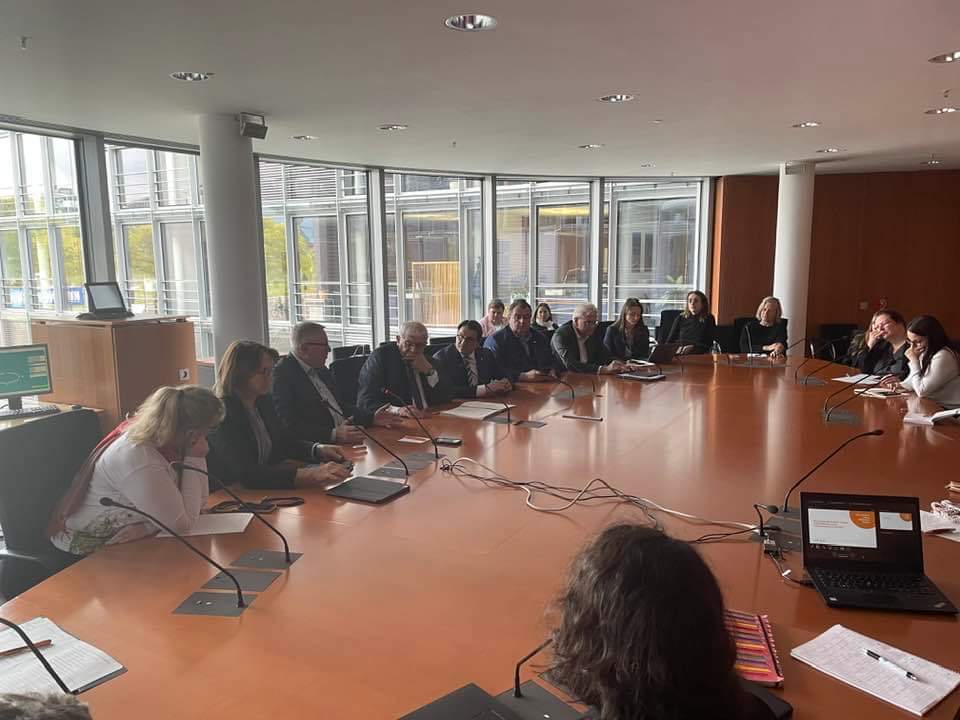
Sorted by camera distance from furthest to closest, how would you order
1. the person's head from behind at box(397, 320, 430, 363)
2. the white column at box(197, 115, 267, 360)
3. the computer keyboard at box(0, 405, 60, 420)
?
the white column at box(197, 115, 267, 360), the person's head from behind at box(397, 320, 430, 363), the computer keyboard at box(0, 405, 60, 420)

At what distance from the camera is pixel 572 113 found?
529 cm

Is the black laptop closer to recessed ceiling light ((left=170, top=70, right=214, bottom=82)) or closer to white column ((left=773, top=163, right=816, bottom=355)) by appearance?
recessed ceiling light ((left=170, top=70, right=214, bottom=82))

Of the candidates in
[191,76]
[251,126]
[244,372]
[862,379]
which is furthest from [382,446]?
[862,379]

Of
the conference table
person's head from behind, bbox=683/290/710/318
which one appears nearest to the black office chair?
the conference table

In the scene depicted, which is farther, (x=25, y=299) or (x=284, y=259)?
(x=284, y=259)

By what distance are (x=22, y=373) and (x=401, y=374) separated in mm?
2372

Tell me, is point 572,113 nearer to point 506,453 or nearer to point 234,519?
point 506,453

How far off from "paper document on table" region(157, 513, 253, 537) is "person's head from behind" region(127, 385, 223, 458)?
10.1 inches

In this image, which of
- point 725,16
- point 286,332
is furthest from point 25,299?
point 725,16

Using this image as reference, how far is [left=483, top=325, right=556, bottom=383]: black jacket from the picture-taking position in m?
5.94

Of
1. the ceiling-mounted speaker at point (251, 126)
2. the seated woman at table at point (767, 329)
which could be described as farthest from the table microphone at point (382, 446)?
the seated woman at table at point (767, 329)

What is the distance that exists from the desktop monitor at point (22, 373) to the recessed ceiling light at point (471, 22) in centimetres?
325

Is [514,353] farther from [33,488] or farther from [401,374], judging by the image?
[33,488]

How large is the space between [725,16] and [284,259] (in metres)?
5.94
